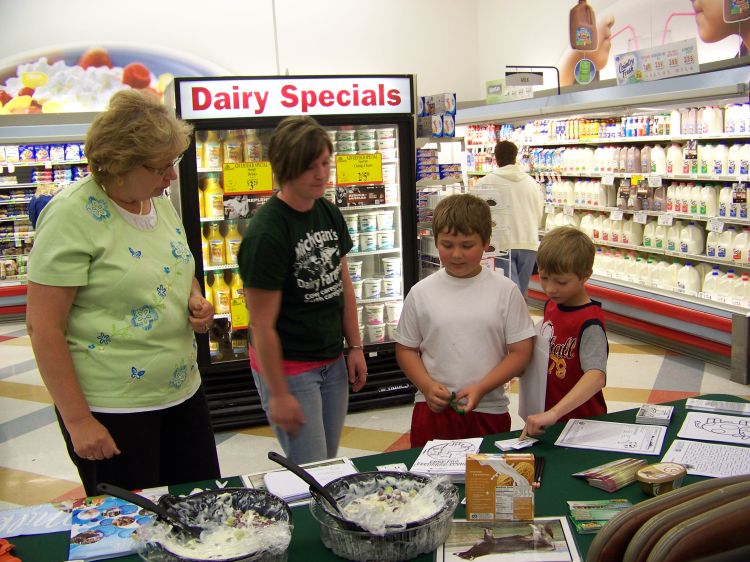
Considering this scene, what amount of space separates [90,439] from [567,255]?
1.52 meters

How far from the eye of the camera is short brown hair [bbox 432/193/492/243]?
90.9 inches

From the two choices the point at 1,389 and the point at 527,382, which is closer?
the point at 527,382

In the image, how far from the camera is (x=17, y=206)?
9570mm

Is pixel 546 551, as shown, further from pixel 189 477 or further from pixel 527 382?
pixel 189 477

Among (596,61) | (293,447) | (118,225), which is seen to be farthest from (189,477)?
(596,61)

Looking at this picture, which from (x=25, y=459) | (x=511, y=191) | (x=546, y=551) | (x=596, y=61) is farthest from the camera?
(x=596, y=61)

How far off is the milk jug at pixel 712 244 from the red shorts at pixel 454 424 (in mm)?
4203

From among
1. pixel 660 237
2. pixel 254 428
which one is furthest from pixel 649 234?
pixel 254 428

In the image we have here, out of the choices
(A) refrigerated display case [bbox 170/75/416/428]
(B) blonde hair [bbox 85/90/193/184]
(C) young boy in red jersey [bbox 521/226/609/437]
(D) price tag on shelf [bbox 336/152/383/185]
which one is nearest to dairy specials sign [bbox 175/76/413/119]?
(A) refrigerated display case [bbox 170/75/416/428]

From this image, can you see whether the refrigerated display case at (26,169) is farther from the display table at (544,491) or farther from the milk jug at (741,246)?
the display table at (544,491)

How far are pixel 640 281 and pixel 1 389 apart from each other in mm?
5578

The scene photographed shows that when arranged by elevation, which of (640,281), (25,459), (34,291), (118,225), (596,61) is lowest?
(25,459)

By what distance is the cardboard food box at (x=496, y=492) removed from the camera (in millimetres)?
1597

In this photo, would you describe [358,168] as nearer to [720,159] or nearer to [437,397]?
[437,397]
